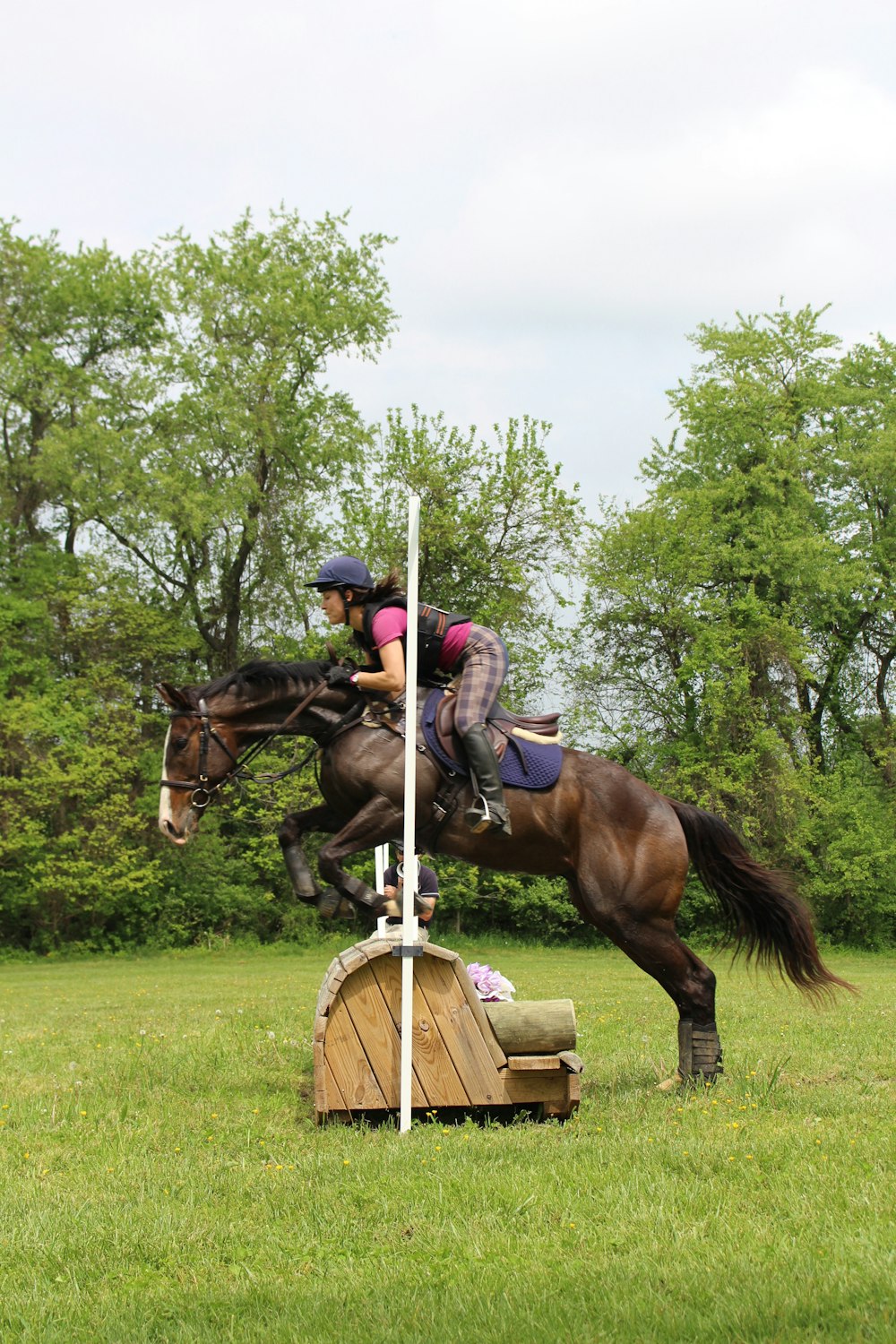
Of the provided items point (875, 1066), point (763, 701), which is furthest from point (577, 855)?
point (763, 701)

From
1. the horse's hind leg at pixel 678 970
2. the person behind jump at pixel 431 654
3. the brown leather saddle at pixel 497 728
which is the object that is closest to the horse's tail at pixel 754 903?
the horse's hind leg at pixel 678 970

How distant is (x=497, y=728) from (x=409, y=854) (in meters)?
1.16

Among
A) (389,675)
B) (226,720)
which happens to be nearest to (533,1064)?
(389,675)

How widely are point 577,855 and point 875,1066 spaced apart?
2.77 meters

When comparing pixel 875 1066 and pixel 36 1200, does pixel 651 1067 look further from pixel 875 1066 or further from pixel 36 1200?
pixel 36 1200

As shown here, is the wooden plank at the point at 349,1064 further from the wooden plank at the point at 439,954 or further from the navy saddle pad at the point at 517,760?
the navy saddle pad at the point at 517,760

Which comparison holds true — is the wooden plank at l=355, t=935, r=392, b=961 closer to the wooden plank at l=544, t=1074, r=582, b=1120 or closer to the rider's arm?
the wooden plank at l=544, t=1074, r=582, b=1120

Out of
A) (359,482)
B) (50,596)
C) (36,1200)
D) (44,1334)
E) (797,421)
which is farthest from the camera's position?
(797,421)

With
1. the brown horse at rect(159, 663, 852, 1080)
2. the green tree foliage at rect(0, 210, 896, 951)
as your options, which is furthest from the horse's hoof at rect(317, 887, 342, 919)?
the green tree foliage at rect(0, 210, 896, 951)

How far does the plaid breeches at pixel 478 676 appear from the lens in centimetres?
670

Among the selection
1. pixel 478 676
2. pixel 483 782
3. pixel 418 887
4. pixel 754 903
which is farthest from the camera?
pixel 418 887

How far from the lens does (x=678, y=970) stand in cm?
704

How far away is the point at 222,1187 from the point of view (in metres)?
4.87

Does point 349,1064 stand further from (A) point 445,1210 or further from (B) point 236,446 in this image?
(B) point 236,446
